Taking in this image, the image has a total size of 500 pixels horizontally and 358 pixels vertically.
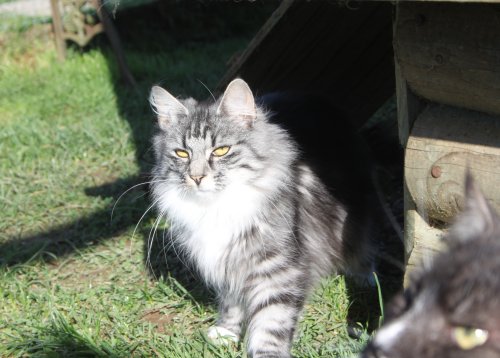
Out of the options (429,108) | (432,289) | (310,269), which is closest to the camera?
(432,289)

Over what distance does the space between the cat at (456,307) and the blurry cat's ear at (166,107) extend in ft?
6.65

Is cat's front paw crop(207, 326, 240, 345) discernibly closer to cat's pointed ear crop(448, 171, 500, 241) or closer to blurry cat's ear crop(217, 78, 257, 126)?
blurry cat's ear crop(217, 78, 257, 126)

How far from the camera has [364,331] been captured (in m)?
3.18

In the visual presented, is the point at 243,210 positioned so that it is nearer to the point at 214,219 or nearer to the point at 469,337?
the point at 214,219

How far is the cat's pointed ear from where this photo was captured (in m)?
1.77

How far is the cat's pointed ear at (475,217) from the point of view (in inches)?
69.7

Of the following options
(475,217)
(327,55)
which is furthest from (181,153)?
(475,217)

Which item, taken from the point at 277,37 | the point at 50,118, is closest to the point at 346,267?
the point at 277,37

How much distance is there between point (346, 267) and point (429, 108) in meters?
1.39

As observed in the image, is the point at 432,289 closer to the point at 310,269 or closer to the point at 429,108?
the point at 429,108

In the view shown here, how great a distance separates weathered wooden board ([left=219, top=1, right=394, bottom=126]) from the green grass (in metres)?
1.28

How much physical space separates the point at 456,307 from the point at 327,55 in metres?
2.82

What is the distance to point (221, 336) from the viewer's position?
11.1 feet

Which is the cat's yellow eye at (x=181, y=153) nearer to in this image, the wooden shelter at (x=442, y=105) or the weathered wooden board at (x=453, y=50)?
the wooden shelter at (x=442, y=105)
